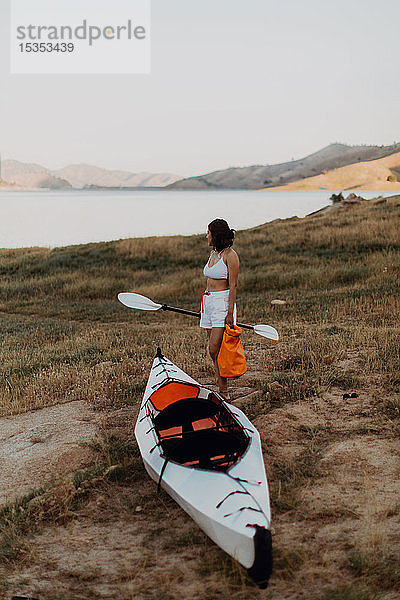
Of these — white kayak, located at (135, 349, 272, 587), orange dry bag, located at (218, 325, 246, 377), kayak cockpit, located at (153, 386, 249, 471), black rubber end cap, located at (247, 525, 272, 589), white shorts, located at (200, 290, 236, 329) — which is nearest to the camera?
black rubber end cap, located at (247, 525, 272, 589)

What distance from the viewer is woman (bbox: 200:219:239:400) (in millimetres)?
7277

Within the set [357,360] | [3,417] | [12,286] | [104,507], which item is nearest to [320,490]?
[104,507]

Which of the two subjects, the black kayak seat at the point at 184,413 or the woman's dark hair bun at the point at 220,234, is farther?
the woman's dark hair bun at the point at 220,234

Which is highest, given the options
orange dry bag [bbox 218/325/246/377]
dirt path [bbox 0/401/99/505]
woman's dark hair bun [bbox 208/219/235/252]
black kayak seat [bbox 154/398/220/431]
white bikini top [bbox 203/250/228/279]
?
woman's dark hair bun [bbox 208/219/235/252]

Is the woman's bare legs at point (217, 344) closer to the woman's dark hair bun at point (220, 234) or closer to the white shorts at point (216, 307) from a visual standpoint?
the white shorts at point (216, 307)

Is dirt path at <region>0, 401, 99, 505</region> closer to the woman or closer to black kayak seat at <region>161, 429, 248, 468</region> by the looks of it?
black kayak seat at <region>161, 429, 248, 468</region>

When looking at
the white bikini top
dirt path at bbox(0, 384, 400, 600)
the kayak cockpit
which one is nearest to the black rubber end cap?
dirt path at bbox(0, 384, 400, 600)

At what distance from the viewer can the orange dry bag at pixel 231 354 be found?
285 inches

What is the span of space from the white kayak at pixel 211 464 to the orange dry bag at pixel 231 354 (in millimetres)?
569

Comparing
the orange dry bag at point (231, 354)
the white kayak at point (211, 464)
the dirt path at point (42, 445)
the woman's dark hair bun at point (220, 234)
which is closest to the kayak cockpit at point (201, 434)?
the white kayak at point (211, 464)

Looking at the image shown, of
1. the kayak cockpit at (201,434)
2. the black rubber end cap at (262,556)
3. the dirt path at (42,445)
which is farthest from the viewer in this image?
the dirt path at (42,445)

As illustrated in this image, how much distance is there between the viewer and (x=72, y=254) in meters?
28.8

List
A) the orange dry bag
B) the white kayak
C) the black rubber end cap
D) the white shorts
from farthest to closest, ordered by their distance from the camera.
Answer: the white shorts → the orange dry bag → the white kayak → the black rubber end cap

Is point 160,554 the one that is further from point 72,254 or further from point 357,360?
point 72,254
